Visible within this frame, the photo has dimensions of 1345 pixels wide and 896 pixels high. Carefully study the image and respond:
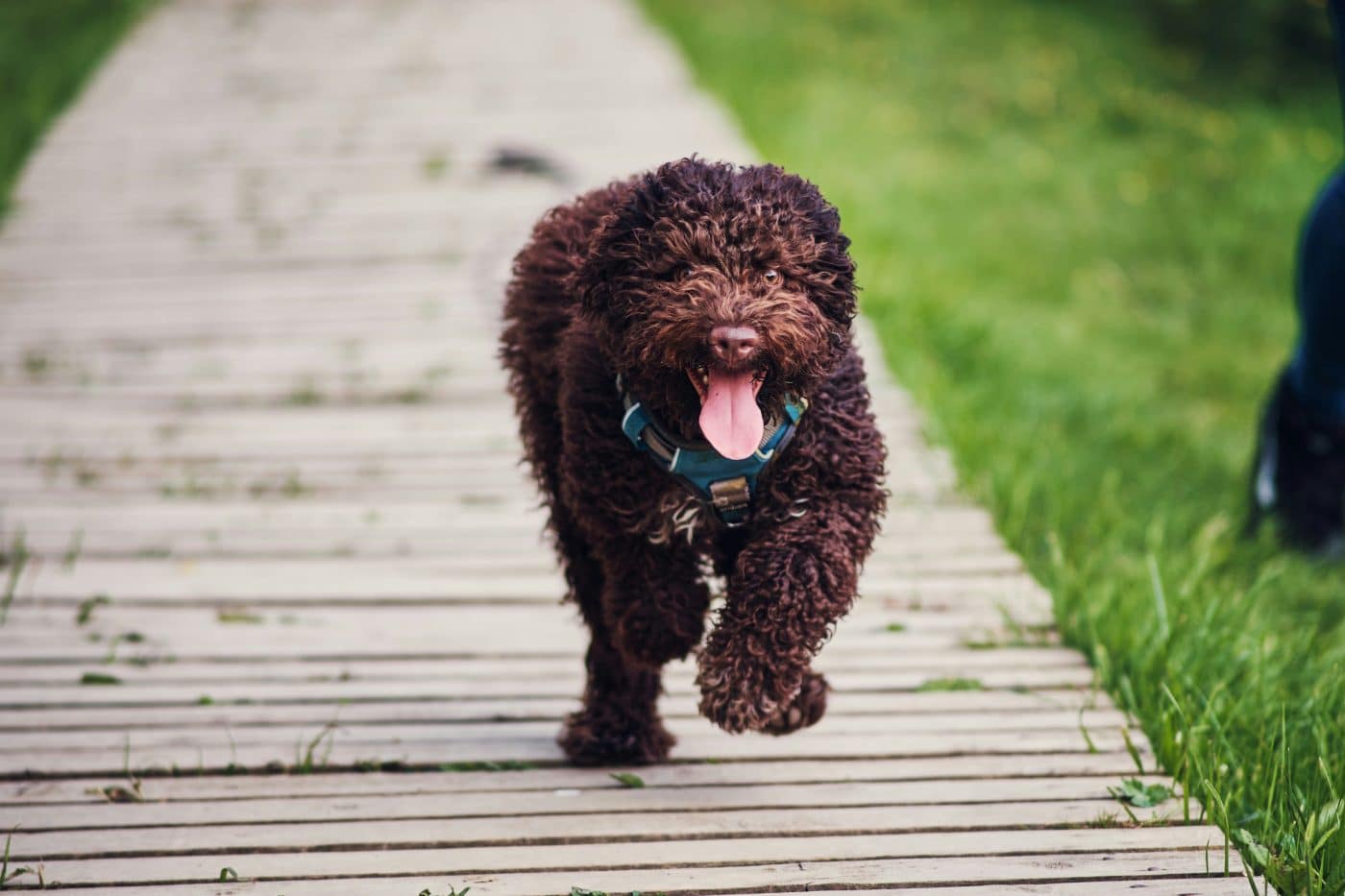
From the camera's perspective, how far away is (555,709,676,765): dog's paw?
11.6 ft

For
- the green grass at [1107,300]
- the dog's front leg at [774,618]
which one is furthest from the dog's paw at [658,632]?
the green grass at [1107,300]

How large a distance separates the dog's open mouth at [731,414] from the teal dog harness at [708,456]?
194 mm

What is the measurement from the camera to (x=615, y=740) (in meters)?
3.54

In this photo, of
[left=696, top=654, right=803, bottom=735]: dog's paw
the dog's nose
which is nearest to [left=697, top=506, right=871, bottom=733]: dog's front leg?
[left=696, top=654, right=803, bottom=735]: dog's paw

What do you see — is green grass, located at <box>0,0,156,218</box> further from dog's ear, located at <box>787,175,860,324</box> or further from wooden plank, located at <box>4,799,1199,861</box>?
dog's ear, located at <box>787,175,860,324</box>

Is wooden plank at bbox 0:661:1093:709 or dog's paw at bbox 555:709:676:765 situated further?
wooden plank at bbox 0:661:1093:709

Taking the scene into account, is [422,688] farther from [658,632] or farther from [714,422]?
[714,422]

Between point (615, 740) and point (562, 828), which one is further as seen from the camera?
point (615, 740)

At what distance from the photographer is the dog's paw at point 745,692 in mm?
2904

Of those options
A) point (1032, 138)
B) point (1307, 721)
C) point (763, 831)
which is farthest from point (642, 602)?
point (1032, 138)

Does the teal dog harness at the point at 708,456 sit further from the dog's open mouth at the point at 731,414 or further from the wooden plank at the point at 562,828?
the wooden plank at the point at 562,828

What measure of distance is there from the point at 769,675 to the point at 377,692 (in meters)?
1.42

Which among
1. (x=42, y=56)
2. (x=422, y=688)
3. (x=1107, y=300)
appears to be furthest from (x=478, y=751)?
(x=42, y=56)

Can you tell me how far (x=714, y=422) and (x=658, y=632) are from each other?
0.66 m
